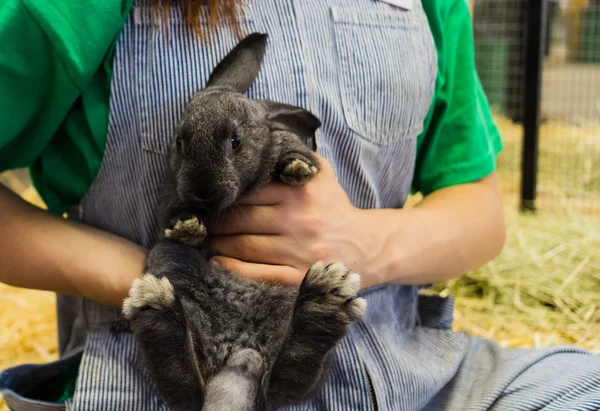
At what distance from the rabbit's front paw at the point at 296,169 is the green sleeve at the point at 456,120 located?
1.21ft

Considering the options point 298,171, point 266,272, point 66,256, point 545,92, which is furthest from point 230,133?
point 545,92

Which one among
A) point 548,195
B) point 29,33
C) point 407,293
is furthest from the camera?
point 548,195

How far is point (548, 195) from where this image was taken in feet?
11.2

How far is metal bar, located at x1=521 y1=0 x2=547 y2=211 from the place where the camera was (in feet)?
10.3

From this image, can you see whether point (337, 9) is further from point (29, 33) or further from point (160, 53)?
point (29, 33)

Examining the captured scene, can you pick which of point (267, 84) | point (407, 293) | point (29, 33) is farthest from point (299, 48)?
point (407, 293)

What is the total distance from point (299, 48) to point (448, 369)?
628 millimetres

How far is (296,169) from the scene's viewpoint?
1072 millimetres

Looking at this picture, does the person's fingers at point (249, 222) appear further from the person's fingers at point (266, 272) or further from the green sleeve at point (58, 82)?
the green sleeve at point (58, 82)

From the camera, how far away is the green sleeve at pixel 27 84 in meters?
1.00

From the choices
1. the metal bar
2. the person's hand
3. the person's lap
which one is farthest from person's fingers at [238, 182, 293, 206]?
the metal bar

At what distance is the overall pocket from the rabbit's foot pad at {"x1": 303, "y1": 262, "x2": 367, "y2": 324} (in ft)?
0.96

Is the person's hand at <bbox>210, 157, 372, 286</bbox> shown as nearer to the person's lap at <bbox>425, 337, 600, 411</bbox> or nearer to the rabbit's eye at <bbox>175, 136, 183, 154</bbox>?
the rabbit's eye at <bbox>175, 136, 183, 154</bbox>

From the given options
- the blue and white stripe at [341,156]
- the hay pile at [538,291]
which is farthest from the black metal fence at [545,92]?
the blue and white stripe at [341,156]
